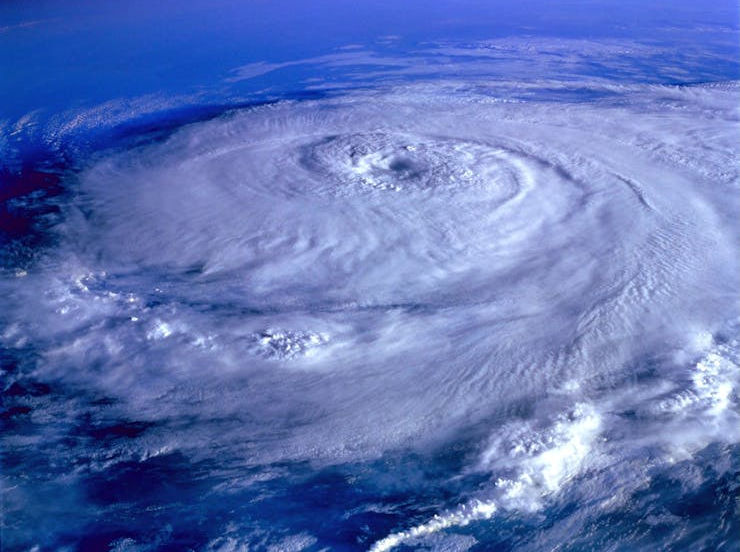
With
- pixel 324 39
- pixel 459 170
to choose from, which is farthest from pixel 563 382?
pixel 324 39

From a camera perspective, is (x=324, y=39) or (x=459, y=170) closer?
(x=459, y=170)

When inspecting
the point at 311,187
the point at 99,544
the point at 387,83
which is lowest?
the point at 99,544

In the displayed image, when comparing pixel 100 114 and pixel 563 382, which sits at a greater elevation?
pixel 100 114

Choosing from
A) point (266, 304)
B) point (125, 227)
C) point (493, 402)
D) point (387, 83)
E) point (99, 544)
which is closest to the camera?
point (99, 544)

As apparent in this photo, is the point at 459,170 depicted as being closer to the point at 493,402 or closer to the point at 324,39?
the point at 493,402

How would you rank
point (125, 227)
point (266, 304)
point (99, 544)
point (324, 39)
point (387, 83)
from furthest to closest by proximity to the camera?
point (324, 39)
point (387, 83)
point (125, 227)
point (266, 304)
point (99, 544)

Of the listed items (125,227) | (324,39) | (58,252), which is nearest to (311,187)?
(125,227)
